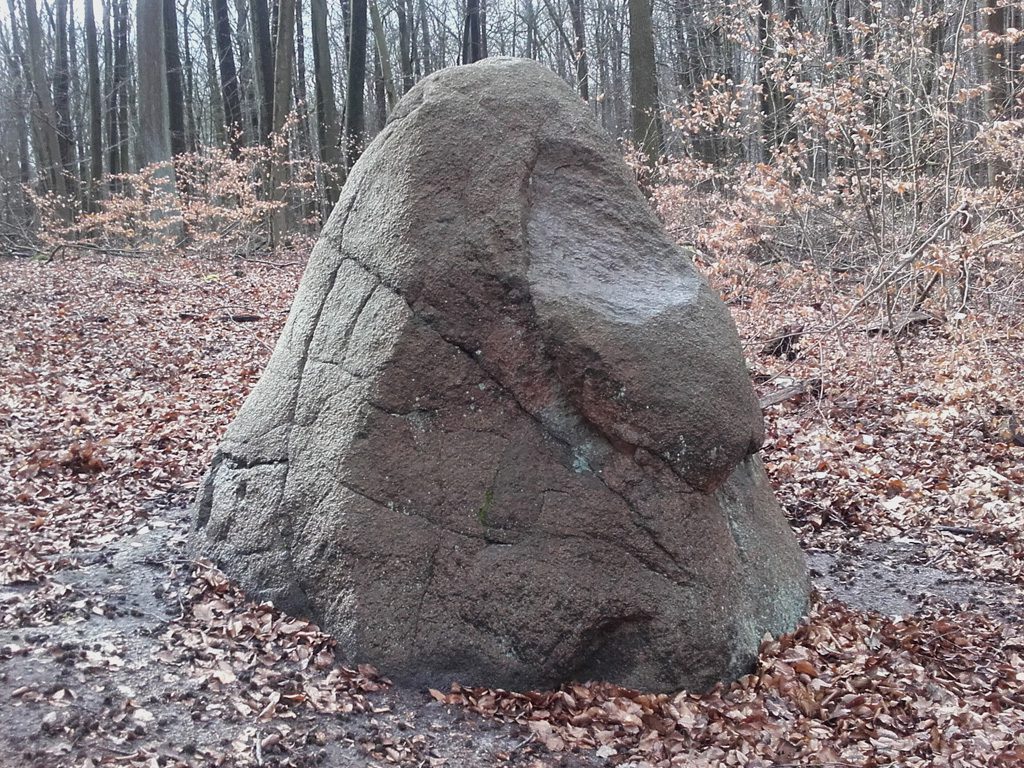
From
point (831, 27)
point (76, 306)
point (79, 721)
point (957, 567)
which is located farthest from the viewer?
point (831, 27)

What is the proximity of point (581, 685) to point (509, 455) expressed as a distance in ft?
3.68

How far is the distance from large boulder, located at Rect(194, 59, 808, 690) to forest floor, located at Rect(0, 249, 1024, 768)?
241 mm

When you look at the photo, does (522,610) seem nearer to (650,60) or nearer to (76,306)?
(76,306)

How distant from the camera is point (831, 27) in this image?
12.6 metres

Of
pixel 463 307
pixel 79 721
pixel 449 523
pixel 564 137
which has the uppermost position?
pixel 564 137

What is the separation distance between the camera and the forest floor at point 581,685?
11.6 feet

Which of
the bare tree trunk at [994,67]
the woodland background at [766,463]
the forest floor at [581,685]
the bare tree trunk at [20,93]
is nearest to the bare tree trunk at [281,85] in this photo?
the woodland background at [766,463]

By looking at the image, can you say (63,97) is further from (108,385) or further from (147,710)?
(147,710)

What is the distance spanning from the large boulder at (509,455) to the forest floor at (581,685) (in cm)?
24

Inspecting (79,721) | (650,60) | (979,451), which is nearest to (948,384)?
(979,451)

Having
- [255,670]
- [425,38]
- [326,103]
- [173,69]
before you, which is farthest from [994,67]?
[425,38]

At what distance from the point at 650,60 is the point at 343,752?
13233 mm

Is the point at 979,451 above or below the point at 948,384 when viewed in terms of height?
below

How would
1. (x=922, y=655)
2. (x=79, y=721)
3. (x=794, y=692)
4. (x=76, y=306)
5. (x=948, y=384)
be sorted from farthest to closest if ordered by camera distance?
(x=76, y=306) < (x=948, y=384) < (x=922, y=655) < (x=794, y=692) < (x=79, y=721)
